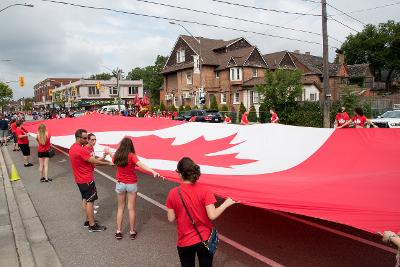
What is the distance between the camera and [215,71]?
160ft

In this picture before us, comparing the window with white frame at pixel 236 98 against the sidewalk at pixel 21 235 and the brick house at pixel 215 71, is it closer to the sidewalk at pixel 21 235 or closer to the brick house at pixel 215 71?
the brick house at pixel 215 71

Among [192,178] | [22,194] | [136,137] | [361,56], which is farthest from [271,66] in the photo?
[192,178]

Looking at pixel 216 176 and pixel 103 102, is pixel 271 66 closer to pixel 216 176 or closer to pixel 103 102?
pixel 103 102

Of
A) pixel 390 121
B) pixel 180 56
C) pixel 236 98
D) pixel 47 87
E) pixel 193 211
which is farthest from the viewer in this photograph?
pixel 47 87

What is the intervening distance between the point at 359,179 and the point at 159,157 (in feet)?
14.0

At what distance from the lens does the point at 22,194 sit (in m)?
9.29

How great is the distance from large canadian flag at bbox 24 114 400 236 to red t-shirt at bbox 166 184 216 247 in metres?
0.96

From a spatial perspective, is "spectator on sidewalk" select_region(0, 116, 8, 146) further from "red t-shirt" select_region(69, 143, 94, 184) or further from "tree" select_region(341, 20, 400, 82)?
"tree" select_region(341, 20, 400, 82)

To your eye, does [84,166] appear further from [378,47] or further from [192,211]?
[378,47]

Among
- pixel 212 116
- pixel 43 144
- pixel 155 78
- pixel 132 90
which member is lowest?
pixel 43 144

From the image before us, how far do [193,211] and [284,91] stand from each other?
25.0m

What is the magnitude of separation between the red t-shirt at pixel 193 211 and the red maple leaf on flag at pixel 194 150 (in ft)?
10.8

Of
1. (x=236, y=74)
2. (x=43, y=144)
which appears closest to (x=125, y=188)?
(x=43, y=144)

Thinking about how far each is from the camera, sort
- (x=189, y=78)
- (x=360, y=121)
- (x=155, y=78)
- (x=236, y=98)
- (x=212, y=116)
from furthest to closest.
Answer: (x=155, y=78)
(x=189, y=78)
(x=236, y=98)
(x=212, y=116)
(x=360, y=121)
